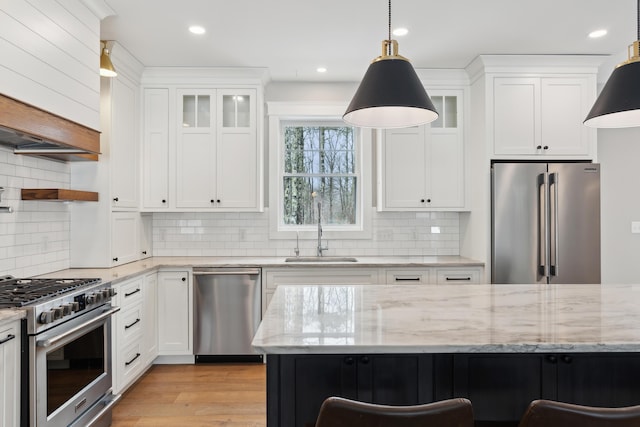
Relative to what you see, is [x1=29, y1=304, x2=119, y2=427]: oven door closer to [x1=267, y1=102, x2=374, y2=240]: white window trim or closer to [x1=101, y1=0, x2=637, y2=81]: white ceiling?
[x1=267, y1=102, x2=374, y2=240]: white window trim

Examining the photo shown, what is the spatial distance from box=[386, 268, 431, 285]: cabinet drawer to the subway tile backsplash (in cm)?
66

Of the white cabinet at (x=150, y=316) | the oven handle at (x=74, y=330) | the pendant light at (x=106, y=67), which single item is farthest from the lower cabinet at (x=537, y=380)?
the pendant light at (x=106, y=67)

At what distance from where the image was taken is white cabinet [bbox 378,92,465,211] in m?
3.96

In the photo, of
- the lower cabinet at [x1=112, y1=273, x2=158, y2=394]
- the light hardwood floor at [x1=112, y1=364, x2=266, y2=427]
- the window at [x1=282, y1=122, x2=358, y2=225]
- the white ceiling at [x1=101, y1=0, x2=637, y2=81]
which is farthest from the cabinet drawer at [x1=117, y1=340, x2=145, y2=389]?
the white ceiling at [x1=101, y1=0, x2=637, y2=81]

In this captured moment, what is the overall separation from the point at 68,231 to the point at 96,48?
139 cm

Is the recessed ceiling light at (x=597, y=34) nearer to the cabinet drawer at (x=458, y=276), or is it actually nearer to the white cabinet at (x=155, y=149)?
the cabinet drawer at (x=458, y=276)

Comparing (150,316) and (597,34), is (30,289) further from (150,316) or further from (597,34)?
(597,34)

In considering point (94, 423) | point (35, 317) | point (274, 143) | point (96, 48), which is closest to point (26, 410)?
point (35, 317)

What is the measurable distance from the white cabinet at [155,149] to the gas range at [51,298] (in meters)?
1.40

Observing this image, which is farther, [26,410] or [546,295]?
[546,295]

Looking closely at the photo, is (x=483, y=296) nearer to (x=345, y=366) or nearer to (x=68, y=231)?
(x=345, y=366)

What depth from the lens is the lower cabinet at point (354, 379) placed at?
1460mm

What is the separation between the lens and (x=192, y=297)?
357 centimetres

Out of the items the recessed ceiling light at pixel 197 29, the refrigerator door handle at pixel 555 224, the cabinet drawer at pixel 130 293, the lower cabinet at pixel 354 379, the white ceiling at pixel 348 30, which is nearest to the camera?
the lower cabinet at pixel 354 379
